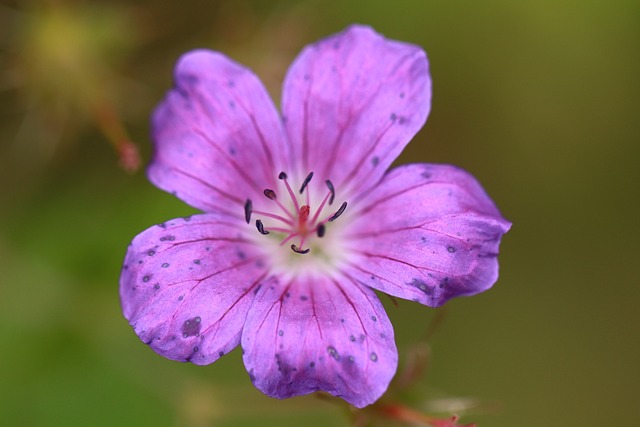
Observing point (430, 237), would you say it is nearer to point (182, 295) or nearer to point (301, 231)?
point (301, 231)

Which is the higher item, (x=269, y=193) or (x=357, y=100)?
(x=357, y=100)

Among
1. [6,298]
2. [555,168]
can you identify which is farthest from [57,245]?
[555,168]

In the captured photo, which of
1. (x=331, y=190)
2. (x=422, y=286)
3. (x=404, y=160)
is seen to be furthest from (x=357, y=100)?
(x=404, y=160)

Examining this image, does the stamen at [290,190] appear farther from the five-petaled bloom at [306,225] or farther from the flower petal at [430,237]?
the flower petal at [430,237]

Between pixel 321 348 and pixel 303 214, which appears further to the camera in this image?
pixel 303 214

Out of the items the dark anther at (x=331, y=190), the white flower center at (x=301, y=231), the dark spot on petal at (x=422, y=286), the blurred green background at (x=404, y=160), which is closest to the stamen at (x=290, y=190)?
the white flower center at (x=301, y=231)

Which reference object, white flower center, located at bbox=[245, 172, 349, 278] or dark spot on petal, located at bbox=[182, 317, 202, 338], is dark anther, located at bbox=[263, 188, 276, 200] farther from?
dark spot on petal, located at bbox=[182, 317, 202, 338]

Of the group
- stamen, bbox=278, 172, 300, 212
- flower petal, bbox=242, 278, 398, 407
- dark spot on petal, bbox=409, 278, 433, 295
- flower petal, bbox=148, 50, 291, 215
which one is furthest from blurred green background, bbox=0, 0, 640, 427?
dark spot on petal, bbox=409, 278, 433, 295
